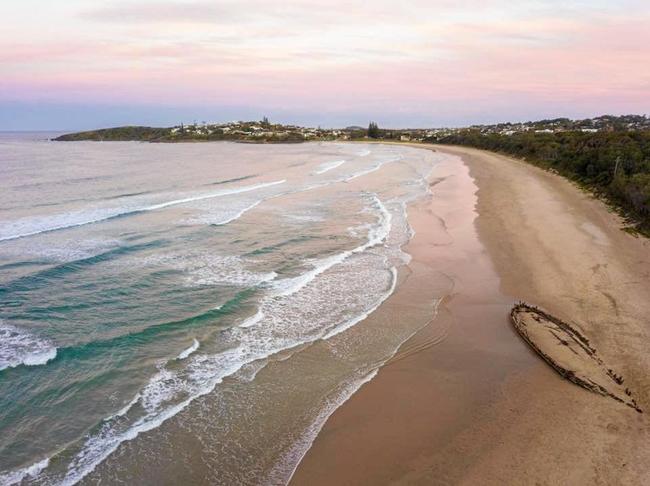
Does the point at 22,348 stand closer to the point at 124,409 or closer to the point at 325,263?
the point at 124,409

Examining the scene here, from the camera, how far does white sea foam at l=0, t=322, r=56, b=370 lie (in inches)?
412

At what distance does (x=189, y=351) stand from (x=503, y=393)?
6503 millimetres

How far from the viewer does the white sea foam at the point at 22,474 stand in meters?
7.08

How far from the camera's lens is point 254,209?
27.9 m

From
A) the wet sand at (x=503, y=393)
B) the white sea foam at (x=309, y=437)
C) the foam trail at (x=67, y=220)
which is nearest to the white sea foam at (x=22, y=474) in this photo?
the white sea foam at (x=309, y=437)

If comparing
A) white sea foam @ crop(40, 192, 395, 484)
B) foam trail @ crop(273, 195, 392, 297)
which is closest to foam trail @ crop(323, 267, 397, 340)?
white sea foam @ crop(40, 192, 395, 484)

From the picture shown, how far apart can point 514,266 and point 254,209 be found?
50.3 feet

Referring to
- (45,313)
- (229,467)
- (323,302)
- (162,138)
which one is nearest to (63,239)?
(45,313)

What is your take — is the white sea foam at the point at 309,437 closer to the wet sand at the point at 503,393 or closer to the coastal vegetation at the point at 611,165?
the wet sand at the point at 503,393

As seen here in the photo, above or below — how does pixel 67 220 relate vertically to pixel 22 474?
below

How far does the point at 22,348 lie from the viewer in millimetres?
11031

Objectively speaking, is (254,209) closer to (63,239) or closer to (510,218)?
(63,239)

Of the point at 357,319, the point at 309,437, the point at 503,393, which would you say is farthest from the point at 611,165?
the point at 309,437

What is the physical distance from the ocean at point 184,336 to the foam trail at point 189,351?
6 cm
